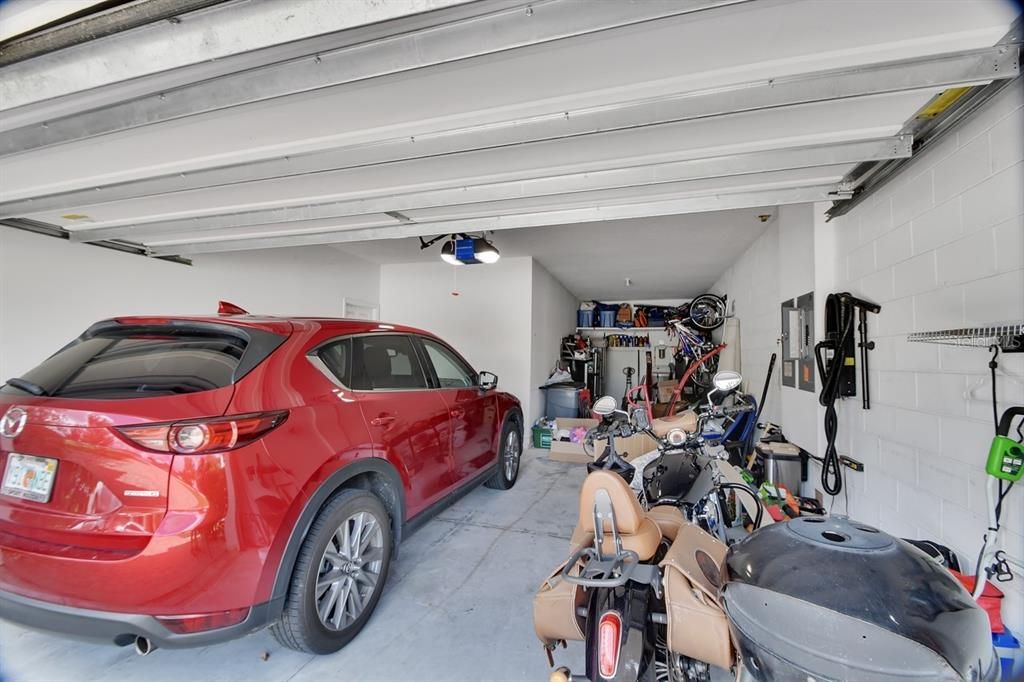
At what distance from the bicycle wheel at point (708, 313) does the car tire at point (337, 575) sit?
6.75 m

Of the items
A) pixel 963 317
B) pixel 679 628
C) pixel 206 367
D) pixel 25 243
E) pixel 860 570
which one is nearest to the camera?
pixel 860 570

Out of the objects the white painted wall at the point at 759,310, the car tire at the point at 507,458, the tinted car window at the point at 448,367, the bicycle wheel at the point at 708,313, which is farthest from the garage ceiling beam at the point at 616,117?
the bicycle wheel at the point at 708,313

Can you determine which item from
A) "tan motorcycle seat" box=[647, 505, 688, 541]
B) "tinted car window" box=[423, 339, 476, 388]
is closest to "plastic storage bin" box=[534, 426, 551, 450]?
"tinted car window" box=[423, 339, 476, 388]

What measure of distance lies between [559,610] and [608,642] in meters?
0.20

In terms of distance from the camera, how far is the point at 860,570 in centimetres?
90

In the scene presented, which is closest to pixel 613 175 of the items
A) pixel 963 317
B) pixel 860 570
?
pixel 963 317

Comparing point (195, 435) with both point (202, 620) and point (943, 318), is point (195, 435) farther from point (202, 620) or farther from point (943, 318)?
point (943, 318)

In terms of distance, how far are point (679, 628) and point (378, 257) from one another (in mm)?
6043

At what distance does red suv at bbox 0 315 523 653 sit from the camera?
4.34 ft

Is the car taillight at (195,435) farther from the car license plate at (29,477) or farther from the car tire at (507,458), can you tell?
the car tire at (507,458)

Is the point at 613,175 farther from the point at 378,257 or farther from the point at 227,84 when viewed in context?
the point at 378,257

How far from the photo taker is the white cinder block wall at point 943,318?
5.11ft

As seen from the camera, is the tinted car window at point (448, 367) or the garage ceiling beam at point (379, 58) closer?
the garage ceiling beam at point (379, 58)

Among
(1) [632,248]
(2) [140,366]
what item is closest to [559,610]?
(2) [140,366]
